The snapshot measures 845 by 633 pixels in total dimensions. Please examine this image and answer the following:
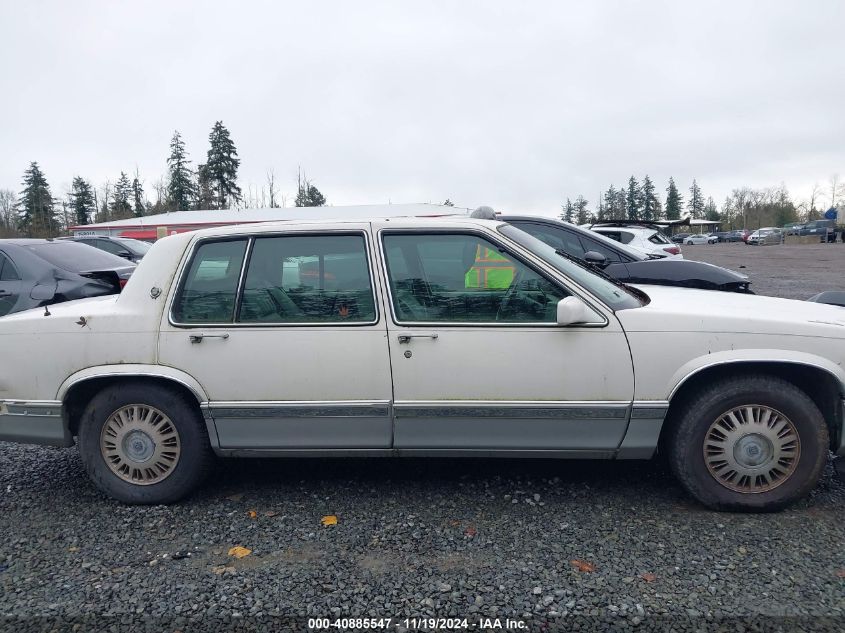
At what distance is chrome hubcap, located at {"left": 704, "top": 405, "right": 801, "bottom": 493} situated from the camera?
332 centimetres

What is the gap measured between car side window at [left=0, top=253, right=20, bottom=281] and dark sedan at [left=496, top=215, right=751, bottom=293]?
18.0 feet

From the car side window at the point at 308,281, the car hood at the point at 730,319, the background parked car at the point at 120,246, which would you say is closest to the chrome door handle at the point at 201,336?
the car side window at the point at 308,281

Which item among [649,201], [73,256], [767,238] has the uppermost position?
[649,201]

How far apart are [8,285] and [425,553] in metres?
6.04

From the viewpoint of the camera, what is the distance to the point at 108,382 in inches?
145

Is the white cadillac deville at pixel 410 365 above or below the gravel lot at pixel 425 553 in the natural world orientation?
above

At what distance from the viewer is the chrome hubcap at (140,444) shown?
12.0ft

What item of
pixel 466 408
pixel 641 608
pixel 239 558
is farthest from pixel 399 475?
pixel 641 608

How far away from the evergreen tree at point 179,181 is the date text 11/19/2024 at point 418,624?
69.8 metres

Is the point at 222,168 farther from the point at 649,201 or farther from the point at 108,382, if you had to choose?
the point at 108,382

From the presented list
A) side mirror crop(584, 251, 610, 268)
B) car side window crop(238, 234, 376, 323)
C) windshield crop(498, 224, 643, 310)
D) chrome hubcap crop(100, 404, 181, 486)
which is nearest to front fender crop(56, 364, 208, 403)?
chrome hubcap crop(100, 404, 181, 486)

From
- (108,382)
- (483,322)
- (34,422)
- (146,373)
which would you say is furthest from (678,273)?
(34,422)

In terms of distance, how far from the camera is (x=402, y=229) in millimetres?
3688

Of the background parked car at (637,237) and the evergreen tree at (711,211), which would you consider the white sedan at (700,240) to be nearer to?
the evergreen tree at (711,211)
